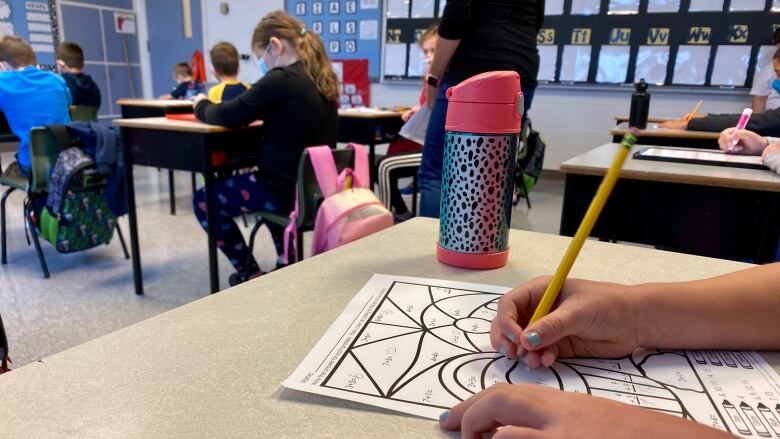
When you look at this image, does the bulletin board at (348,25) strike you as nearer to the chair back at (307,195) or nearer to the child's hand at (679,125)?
the child's hand at (679,125)

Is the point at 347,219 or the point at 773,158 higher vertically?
the point at 773,158

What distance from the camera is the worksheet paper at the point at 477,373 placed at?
383mm

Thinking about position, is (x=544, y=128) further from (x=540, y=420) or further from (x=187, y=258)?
(x=540, y=420)

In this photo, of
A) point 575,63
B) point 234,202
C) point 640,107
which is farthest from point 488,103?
point 575,63

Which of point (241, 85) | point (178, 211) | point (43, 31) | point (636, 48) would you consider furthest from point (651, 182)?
point (43, 31)

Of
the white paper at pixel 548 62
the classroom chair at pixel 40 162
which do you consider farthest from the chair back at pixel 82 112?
the white paper at pixel 548 62

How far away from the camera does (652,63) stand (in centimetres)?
416

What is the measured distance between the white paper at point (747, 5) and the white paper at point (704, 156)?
9.92ft

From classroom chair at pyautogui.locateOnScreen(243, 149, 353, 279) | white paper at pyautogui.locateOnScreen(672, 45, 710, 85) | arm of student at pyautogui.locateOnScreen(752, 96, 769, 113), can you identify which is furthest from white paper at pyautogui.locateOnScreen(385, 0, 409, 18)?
classroom chair at pyautogui.locateOnScreen(243, 149, 353, 279)

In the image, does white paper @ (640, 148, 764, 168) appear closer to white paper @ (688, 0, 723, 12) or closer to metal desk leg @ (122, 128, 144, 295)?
metal desk leg @ (122, 128, 144, 295)

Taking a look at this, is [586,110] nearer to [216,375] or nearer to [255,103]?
[255,103]

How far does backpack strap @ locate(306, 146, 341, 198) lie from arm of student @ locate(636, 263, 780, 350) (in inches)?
41.4

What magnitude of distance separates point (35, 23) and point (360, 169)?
580 cm

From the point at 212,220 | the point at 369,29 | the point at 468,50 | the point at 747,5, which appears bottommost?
the point at 212,220
